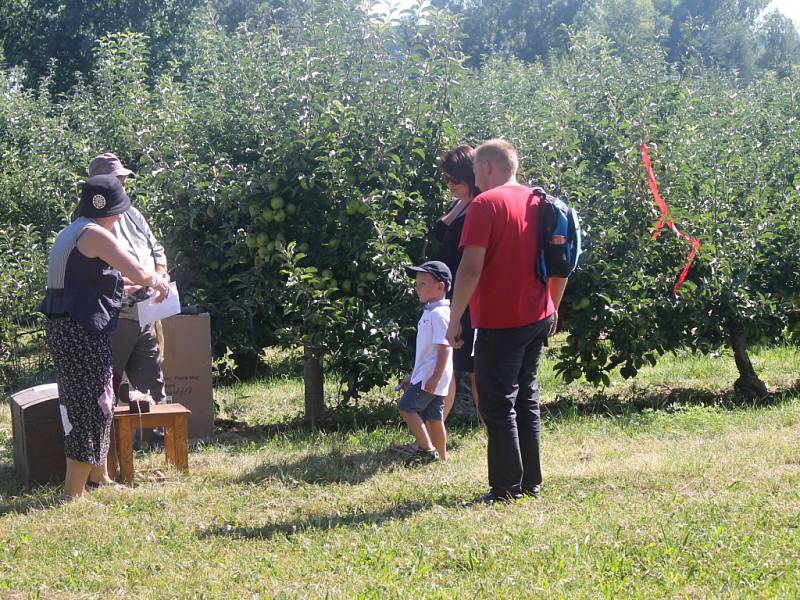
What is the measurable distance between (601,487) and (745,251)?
348 centimetres

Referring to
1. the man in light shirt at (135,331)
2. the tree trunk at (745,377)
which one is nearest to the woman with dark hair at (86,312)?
the man in light shirt at (135,331)

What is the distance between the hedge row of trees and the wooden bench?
141cm

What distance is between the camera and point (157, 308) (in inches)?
234

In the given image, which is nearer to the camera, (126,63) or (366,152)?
(366,152)

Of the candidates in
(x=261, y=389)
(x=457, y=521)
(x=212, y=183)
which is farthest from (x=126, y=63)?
(x=457, y=521)

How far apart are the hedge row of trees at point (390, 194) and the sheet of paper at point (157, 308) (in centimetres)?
110

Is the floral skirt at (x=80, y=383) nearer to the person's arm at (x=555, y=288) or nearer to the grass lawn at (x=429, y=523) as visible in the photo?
the grass lawn at (x=429, y=523)

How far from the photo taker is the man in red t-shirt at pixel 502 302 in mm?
4742

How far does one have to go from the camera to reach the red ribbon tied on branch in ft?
24.7

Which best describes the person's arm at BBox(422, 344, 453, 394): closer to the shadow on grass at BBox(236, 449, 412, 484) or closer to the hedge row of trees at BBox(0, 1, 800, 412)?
the shadow on grass at BBox(236, 449, 412, 484)

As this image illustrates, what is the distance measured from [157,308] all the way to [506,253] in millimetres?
2323

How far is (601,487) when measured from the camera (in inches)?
208

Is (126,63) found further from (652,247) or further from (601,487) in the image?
(601,487)

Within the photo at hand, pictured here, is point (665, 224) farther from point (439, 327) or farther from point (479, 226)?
point (479, 226)
